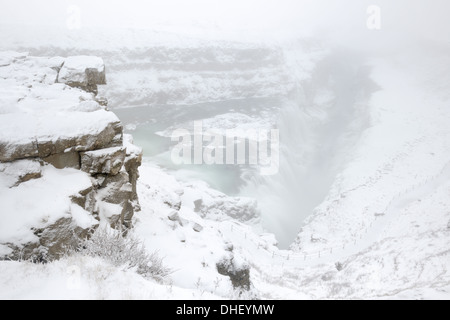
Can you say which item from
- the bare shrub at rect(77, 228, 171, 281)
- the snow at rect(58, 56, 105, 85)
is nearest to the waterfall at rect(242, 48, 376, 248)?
the snow at rect(58, 56, 105, 85)

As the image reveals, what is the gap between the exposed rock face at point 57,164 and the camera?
645 cm

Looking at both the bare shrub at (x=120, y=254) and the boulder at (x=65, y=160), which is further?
the boulder at (x=65, y=160)

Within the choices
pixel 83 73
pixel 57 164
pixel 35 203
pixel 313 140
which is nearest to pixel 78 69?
pixel 83 73

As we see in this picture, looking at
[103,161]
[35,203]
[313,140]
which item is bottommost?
[313,140]

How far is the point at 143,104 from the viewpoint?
201 ft

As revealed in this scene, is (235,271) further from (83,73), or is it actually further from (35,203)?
(83,73)

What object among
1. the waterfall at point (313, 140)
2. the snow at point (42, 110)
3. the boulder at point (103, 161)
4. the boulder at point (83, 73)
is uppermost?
the boulder at point (83, 73)

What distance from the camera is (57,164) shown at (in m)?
7.59

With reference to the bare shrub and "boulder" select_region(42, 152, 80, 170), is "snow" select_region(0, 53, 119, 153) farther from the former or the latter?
the bare shrub

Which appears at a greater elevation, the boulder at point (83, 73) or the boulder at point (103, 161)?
the boulder at point (83, 73)

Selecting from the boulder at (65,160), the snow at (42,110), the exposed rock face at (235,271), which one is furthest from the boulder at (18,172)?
the exposed rock face at (235,271)

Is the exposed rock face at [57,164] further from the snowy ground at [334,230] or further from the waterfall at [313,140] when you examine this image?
the waterfall at [313,140]
